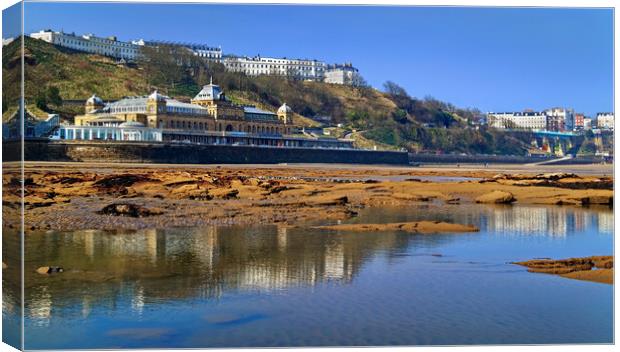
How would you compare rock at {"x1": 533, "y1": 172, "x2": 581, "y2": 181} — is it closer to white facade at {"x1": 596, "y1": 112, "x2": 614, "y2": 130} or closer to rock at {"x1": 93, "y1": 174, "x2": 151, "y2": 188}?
white facade at {"x1": 596, "y1": 112, "x2": 614, "y2": 130}

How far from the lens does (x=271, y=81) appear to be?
17.1 meters

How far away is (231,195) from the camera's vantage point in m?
14.0

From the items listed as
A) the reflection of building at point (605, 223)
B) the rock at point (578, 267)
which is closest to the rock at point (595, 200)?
the reflection of building at point (605, 223)

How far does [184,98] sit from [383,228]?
10695mm

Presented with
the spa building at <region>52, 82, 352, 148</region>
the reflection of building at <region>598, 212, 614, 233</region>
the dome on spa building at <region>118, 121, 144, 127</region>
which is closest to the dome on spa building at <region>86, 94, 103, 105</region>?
the spa building at <region>52, 82, 352, 148</region>

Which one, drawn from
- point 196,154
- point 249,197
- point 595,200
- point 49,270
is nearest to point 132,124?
point 196,154

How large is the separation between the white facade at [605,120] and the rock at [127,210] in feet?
20.8

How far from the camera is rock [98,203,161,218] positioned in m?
12.0

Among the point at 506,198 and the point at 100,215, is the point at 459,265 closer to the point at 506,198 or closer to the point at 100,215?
the point at 100,215

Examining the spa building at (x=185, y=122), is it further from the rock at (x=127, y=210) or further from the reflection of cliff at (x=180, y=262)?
the reflection of cliff at (x=180, y=262)

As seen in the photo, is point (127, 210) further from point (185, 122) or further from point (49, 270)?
point (185, 122)

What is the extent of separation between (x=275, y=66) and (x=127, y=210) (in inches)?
144

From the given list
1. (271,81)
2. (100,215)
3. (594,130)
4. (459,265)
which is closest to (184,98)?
(271,81)

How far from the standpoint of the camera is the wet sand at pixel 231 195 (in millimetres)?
11852
